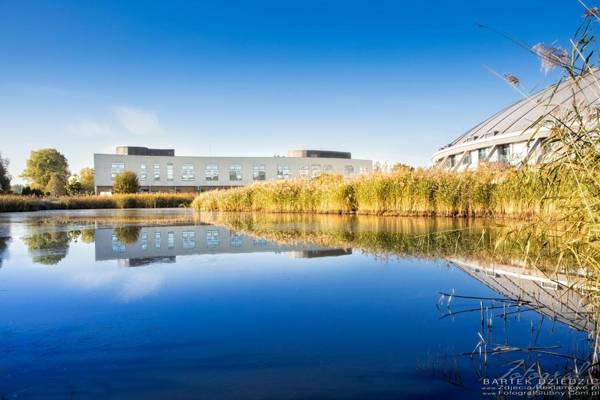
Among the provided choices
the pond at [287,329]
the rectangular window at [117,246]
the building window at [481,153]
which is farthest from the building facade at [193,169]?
the pond at [287,329]

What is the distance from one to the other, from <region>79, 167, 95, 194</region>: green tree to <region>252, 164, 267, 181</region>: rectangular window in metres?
18.6

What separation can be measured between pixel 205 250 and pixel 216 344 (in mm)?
2686

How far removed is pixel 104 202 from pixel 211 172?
56.5 feet

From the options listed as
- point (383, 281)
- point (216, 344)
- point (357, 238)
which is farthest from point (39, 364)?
point (357, 238)

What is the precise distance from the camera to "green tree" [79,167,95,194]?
44463 mm

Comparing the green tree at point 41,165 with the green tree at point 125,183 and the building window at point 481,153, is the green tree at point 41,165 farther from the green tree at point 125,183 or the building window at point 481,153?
the building window at point 481,153

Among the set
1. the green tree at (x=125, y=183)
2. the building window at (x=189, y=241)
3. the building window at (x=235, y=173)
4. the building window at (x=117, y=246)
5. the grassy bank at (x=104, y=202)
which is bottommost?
the building window at (x=189, y=241)

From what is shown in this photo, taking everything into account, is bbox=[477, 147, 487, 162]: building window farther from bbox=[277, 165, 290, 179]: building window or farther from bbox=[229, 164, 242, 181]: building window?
bbox=[229, 164, 242, 181]: building window

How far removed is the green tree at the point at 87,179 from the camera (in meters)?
44.5

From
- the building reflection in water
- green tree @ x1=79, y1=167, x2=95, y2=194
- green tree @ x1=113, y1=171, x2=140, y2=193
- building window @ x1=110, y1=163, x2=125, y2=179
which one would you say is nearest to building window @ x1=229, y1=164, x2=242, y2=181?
building window @ x1=110, y1=163, x2=125, y2=179

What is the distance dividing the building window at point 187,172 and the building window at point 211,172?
110 cm

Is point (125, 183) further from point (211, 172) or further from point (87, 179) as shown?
point (87, 179)

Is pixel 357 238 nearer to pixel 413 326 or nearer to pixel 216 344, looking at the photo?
pixel 413 326

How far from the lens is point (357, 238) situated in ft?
16.1
